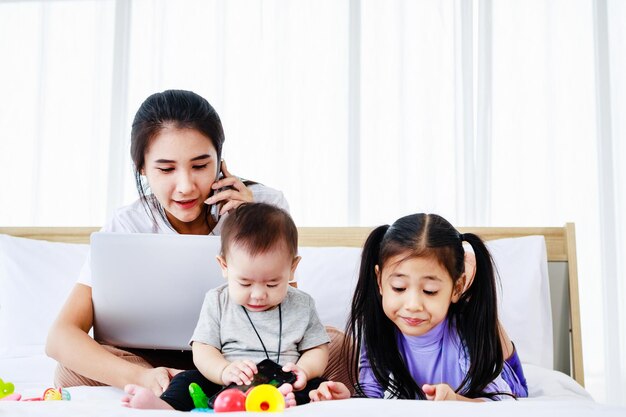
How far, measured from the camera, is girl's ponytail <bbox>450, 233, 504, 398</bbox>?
4.98 ft

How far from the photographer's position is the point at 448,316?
1619 millimetres

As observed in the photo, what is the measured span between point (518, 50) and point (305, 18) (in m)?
1.04

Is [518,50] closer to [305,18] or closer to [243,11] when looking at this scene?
[305,18]

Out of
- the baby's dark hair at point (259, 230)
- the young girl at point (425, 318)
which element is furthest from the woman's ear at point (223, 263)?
the young girl at point (425, 318)

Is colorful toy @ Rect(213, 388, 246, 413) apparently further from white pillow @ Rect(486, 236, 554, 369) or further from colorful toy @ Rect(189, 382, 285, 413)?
white pillow @ Rect(486, 236, 554, 369)

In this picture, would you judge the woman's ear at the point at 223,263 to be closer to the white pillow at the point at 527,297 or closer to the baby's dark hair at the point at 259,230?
the baby's dark hair at the point at 259,230

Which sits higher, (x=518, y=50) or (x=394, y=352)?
(x=518, y=50)

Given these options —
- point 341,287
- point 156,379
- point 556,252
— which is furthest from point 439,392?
point 556,252

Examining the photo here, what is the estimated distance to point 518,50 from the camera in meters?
3.52

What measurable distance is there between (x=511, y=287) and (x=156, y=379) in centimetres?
135

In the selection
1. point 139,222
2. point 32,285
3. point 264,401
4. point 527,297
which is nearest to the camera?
point 264,401

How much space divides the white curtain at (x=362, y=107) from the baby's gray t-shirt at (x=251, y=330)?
1946 millimetres

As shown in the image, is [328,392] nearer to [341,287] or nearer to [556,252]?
[341,287]

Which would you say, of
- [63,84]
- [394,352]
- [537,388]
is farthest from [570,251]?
[63,84]
